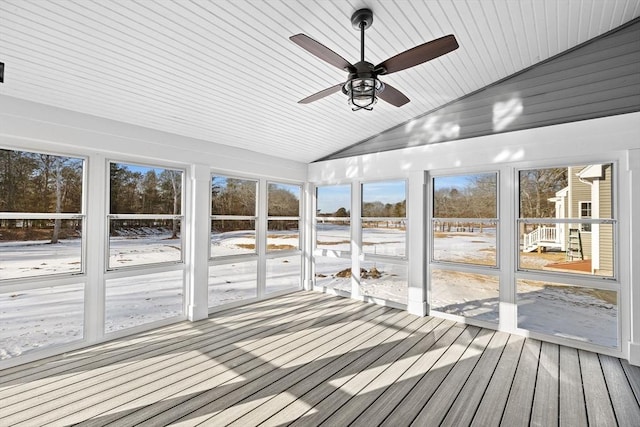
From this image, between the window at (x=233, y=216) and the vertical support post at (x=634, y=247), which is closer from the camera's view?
the vertical support post at (x=634, y=247)

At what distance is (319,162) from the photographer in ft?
19.2

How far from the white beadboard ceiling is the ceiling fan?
0.48m

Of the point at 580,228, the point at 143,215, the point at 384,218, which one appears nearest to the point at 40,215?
the point at 143,215

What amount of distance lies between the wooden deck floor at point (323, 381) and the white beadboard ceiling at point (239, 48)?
2601mm

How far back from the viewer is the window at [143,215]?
3.72 metres

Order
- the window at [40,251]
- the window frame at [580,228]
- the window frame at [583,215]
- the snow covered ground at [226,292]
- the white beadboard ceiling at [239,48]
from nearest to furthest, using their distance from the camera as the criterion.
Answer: the white beadboard ceiling at [239,48], the window at [40,251], the snow covered ground at [226,292], the window frame at [580,228], the window frame at [583,215]

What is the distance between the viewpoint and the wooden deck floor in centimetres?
226

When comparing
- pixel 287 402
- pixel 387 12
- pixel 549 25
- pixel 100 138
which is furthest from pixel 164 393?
pixel 549 25

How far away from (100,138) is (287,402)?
3.32 meters

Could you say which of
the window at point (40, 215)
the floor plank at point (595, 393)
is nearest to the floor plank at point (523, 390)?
the floor plank at point (595, 393)

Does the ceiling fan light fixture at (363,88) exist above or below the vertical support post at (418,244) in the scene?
above

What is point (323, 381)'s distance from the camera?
2.73m

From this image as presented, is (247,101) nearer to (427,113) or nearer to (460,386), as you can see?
(427,113)

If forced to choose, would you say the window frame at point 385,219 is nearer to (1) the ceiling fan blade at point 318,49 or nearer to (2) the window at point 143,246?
(2) the window at point 143,246
